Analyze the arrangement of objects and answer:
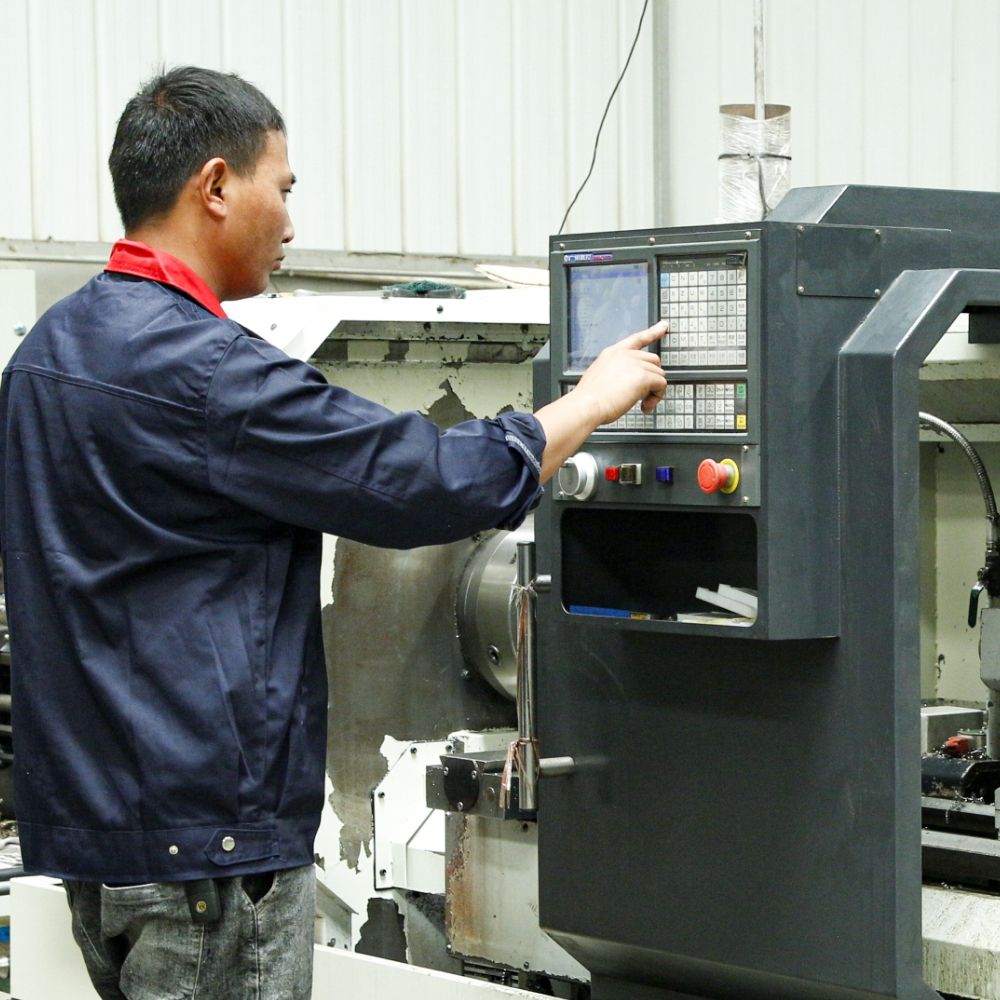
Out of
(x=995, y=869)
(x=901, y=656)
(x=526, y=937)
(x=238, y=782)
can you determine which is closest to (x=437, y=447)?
(x=238, y=782)

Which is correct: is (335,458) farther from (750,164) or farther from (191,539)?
(750,164)

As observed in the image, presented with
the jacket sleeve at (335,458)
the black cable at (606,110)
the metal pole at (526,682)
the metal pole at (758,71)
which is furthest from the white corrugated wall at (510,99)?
the jacket sleeve at (335,458)

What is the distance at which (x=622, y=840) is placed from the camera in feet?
5.64

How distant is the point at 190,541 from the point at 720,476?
0.45 m

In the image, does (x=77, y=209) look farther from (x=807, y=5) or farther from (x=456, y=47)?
(x=807, y=5)

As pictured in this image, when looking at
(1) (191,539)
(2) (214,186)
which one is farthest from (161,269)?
(1) (191,539)

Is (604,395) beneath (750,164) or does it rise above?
beneath

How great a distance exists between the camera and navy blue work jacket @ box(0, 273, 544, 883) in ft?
4.45

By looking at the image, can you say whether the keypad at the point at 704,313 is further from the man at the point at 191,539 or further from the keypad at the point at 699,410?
the man at the point at 191,539

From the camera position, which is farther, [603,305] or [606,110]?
[606,110]

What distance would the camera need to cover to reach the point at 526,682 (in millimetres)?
1763

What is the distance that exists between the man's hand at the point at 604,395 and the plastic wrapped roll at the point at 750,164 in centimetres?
Result: 49

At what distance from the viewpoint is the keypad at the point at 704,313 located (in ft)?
4.96

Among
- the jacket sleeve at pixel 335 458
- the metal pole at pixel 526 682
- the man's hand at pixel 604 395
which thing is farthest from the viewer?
the metal pole at pixel 526 682
